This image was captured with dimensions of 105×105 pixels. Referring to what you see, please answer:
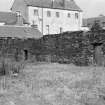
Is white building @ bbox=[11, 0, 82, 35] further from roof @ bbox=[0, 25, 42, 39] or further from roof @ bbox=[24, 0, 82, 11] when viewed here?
roof @ bbox=[0, 25, 42, 39]

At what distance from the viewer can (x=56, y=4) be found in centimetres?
4828

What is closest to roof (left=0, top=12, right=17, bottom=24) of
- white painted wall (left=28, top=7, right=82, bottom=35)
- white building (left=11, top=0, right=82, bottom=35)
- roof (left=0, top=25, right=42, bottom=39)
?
white building (left=11, top=0, right=82, bottom=35)

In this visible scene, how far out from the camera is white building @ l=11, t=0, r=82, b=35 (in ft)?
147

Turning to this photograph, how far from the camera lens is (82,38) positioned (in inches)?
750

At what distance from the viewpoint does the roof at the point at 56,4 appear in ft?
148

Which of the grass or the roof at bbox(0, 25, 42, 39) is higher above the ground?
the roof at bbox(0, 25, 42, 39)

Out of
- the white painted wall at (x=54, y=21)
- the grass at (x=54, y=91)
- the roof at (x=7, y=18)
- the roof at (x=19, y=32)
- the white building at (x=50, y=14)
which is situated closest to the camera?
the grass at (x=54, y=91)

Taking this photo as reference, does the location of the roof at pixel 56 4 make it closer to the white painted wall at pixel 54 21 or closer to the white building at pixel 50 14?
the white building at pixel 50 14

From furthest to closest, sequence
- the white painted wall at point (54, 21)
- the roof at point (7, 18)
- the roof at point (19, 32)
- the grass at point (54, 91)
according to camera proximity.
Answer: the white painted wall at point (54, 21), the roof at point (7, 18), the roof at point (19, 32), the grass at point (54, 91)

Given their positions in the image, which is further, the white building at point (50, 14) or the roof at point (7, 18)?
the white building at point (50, 14)

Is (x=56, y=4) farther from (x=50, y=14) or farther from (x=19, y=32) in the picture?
(x=19, y=32)

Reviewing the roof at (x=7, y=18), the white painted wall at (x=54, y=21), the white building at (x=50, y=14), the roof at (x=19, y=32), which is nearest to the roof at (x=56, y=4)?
the white building at (x=50, y=14)

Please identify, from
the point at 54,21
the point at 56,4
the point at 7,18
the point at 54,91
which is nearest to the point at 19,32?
the point at 7,18

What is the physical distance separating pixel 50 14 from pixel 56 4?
2605 millimetres
